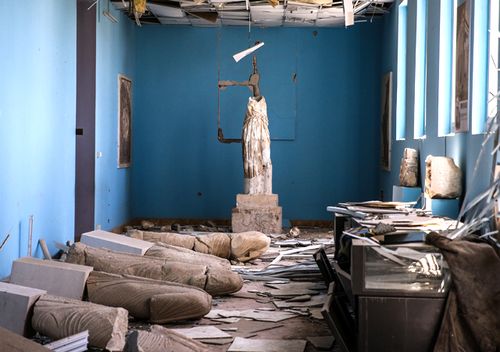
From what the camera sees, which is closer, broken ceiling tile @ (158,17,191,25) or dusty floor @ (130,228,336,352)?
dusty floor @ (130,228,336,352)

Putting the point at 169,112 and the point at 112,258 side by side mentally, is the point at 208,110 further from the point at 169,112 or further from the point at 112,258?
the point at 112,258

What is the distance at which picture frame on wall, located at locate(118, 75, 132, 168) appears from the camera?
561 inches

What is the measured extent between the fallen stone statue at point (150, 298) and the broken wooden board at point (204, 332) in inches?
8.1

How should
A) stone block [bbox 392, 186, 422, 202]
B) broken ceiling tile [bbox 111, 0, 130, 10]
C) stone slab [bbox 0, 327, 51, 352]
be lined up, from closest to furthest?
stone slab [bbox 0, 327, 51, 352]
stone block [bbox 392, 186, 422, 202]
broken ceiling tile [bbox 111, 0, 130, 10]

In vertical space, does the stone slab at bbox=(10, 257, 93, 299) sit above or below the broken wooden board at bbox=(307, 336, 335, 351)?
above

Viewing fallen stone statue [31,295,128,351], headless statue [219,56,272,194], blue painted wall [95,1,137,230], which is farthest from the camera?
headless statue [219,56,272,194]

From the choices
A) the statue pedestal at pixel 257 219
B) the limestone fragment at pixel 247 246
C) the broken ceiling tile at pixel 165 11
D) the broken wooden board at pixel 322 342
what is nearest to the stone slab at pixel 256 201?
the statue pedestal at pixel 257 219

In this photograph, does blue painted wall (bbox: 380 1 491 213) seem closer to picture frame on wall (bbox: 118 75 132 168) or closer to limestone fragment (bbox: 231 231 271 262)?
limestone fragment (bbox: 231 231 271 262)

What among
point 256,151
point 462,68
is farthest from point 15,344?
point 256,151

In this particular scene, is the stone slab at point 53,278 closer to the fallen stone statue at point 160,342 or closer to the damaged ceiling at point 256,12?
the fallen stone statue at point 160,342

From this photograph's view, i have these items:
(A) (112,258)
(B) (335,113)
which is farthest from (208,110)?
(A) (112,258)

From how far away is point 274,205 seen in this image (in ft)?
44.7

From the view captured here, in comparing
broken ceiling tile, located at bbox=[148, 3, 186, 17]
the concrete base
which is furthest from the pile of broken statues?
broken ceiling tile, located at bbox=[148, 3, 186, 17]

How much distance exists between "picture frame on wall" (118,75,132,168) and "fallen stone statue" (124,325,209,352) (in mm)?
8740
